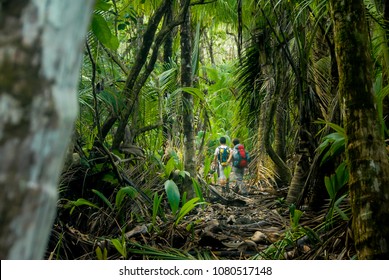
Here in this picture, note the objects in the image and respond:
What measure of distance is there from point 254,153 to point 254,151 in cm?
6

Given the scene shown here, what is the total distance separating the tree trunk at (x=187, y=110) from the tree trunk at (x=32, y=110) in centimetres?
546

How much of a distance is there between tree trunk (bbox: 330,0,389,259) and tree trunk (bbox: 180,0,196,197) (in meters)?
3.49

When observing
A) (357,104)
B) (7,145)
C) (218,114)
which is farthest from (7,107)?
(218,114)

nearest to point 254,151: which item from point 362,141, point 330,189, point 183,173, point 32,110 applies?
point 183,173

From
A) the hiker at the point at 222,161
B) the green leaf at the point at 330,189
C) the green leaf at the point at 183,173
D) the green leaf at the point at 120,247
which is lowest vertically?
the green leaf at the point at 120,247

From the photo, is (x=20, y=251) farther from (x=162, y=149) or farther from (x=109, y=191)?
(x=162, y=149)

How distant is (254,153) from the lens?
8.31m

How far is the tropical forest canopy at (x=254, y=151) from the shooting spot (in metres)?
2.86

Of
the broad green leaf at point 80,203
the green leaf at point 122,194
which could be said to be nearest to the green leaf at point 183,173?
the green leaf at point 122,194

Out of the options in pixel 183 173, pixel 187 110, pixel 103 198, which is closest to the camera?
pixel 103 198

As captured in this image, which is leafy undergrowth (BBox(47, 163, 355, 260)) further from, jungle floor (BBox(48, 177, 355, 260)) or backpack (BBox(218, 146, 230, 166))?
backpack (BBox(218, 146, 230, 166))

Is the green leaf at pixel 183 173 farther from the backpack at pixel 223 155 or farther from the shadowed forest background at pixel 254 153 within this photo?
the backpack at pixel 223 155

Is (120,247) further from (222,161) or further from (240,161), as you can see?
(222,161)
